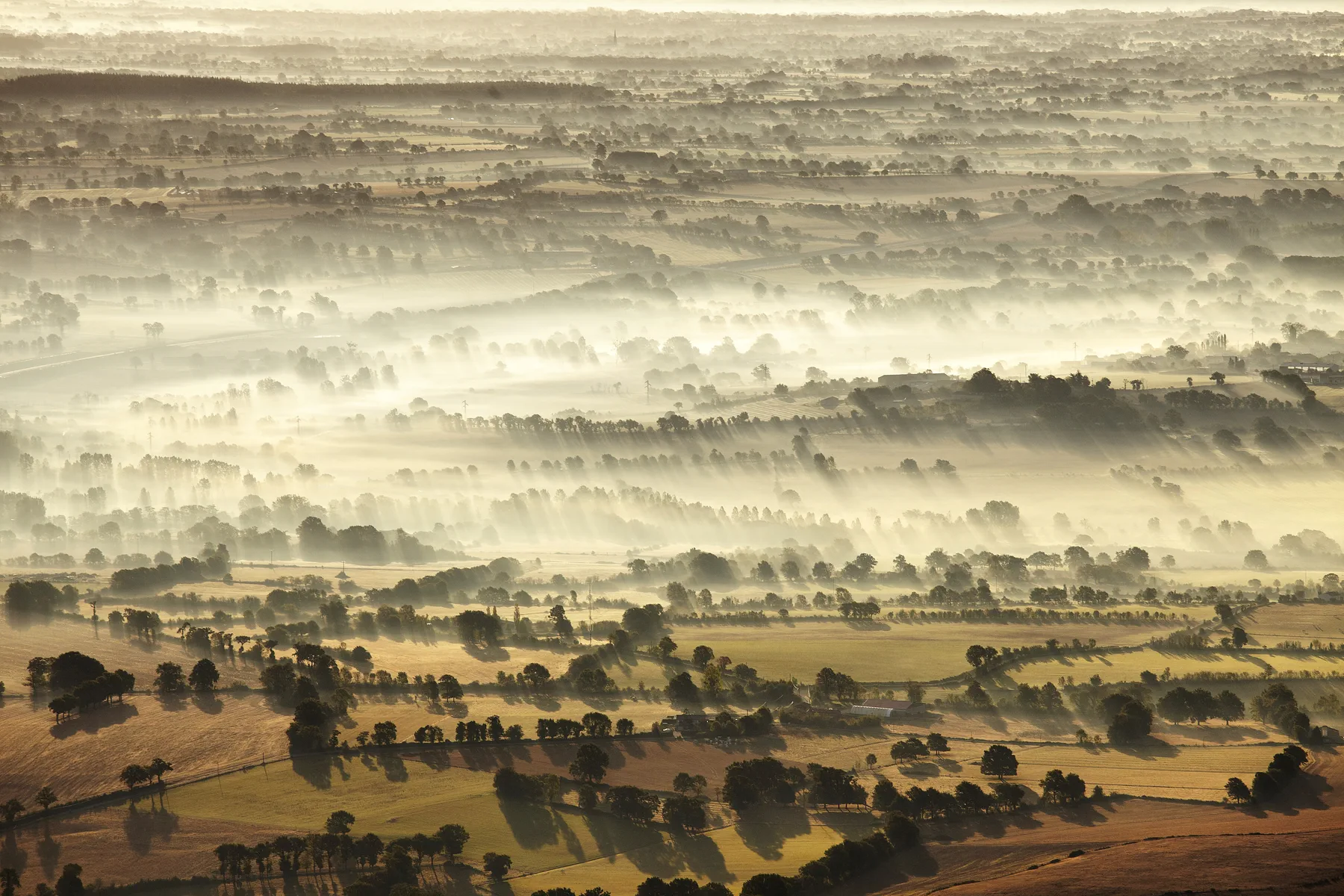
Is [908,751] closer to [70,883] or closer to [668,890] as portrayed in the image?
[668,890]

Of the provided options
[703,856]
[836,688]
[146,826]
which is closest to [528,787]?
[703,856]

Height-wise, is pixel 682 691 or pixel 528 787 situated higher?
pixel 682 691

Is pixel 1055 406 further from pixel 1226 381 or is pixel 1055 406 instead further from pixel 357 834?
pixel 357 834

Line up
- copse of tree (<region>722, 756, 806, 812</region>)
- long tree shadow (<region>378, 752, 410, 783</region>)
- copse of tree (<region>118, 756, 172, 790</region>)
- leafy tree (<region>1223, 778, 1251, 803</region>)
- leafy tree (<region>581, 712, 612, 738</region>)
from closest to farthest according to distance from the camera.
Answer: leafy tree (<region>1223, 778, 1251, 803</region>) → copse of tree (<region>722, 756, 806, 812</region>) → copse of tree (<region>118, 756, 172, 790</region>) → long tree shadow (<region>378, 752, 410, 783</region>) → leafy tree (<region>581, 712, 612, 738</region>)

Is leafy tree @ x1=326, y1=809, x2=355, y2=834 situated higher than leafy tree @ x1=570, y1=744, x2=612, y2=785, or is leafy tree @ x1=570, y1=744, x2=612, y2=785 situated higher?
leafy tree @ x1=570, y1=744, x2=612, y2=785

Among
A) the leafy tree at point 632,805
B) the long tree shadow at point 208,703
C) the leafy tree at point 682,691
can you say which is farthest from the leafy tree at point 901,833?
the long tree shadow at point 208,703

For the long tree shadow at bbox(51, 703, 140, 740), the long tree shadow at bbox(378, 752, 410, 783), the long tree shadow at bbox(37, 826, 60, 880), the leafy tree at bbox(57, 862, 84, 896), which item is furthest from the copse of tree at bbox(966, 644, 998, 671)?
the leafy tree at bbox(57, 862, 84, 896)

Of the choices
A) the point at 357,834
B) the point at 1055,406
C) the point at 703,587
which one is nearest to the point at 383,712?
the point at 357,834

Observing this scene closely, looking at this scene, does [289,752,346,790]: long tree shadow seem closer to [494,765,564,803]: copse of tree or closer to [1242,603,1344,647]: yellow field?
[494,765,564,803]: copse of tree
